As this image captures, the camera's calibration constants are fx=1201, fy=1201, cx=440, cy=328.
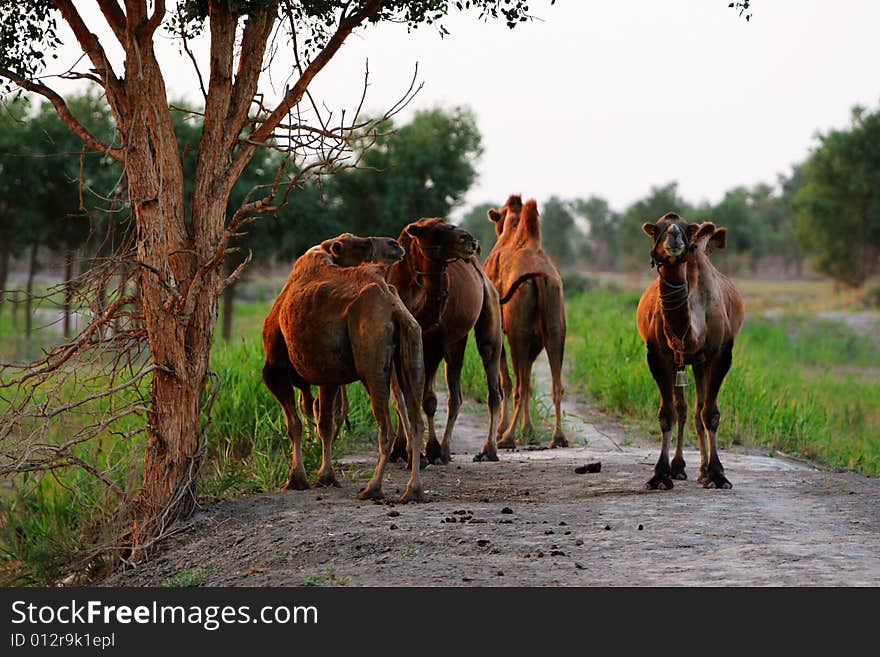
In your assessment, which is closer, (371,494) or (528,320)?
(371,494)

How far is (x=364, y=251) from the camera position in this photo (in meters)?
8.71

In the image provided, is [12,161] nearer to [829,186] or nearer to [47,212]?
[47,212]

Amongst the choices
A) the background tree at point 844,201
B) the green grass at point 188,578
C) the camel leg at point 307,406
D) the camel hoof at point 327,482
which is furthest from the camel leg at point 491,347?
the background tree at point 844,201

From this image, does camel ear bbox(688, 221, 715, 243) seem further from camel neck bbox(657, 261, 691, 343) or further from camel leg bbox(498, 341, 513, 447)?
camel leg bbox(498, 341, 513, 447)

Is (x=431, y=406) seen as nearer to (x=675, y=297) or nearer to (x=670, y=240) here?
(x=675, y=297)

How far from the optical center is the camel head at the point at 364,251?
8578 millimetres

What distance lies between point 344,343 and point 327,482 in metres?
1.23

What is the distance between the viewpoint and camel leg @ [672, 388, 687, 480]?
868 centimetres

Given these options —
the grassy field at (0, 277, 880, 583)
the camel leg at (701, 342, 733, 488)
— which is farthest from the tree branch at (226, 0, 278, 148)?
the camel leg at (701, 342, 733, 488)

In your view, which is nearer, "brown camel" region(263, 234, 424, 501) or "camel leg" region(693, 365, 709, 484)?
"brown camel" region(263, 234, 424, 501)

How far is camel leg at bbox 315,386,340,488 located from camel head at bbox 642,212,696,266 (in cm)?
251

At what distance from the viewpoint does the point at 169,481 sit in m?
8.09

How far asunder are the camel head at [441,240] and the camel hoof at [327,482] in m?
1.83

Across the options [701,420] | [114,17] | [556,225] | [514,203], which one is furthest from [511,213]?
[556,225]
